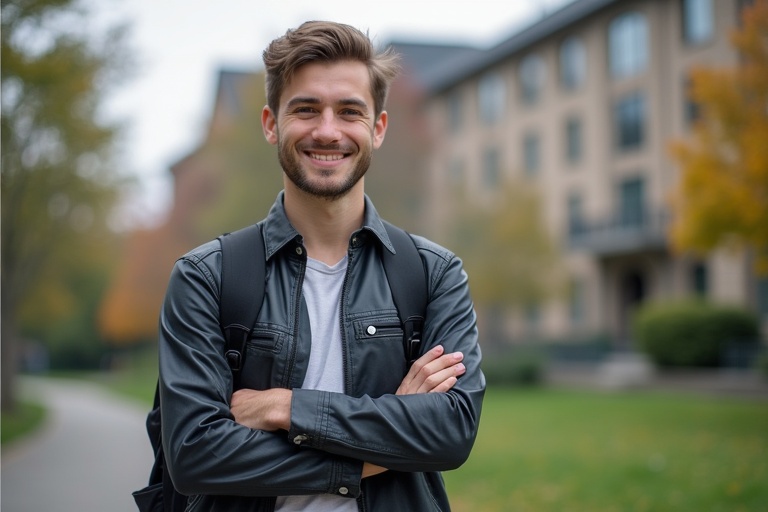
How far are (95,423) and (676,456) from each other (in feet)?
44.5

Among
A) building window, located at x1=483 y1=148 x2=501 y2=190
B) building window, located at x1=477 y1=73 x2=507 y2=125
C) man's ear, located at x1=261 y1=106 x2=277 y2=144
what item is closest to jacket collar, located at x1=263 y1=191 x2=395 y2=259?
man's ear, located at x1=261 y1=106 x2=277 y2=144

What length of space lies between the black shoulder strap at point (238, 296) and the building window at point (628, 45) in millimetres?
34778

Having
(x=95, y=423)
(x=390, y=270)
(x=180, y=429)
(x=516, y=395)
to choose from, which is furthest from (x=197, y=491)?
(x=516, y=395)

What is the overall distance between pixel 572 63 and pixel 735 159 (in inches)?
919

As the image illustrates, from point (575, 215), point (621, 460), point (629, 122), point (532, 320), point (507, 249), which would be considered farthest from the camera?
point (532, 320)

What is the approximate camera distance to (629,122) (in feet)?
118

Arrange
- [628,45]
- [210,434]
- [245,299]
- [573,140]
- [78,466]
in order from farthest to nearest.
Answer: [573,140] → [628,45] → [78,466] → [245,299] → [210,434]

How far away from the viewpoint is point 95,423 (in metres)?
19.7

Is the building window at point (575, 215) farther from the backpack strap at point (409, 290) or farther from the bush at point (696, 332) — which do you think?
the backpack strap at point (409, 290)

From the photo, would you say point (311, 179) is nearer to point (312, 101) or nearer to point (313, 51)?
point (312, 101)

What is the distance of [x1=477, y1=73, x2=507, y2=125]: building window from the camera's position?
43.8 meters

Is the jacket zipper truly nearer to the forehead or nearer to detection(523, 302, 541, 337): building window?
the forehead


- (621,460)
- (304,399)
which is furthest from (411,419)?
(621,460)

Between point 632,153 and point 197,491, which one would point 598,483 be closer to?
point 197,491
